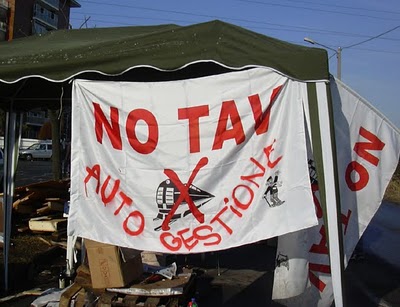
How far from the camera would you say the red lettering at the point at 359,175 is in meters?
4.21

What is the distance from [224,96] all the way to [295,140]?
698 mm

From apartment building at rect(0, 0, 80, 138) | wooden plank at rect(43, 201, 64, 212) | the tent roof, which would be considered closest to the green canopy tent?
the tent roof

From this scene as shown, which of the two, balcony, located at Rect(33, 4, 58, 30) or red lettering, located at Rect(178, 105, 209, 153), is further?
balcony, located at Rect(33, 4, 58, 30)

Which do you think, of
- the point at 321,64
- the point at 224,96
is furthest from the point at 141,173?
the point at 321,64

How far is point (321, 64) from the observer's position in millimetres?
3742

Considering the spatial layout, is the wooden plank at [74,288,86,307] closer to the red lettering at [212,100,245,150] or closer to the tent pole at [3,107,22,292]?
the tent pole at [3,107,22,292]

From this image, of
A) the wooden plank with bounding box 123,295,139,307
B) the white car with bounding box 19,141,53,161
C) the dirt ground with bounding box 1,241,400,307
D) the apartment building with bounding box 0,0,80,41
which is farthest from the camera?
the apartment building with bounding box 0,0,80,41

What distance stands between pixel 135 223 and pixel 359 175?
200 cm

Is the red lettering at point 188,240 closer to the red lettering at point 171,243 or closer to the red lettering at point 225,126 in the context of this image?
the red lettering at point 171,243

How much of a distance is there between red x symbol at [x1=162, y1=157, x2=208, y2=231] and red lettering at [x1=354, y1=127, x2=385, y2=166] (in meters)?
1.34

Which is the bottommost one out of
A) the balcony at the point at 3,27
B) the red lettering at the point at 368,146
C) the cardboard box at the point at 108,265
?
the cardboard box at the point at 108,265

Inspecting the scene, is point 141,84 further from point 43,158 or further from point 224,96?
point 43,158

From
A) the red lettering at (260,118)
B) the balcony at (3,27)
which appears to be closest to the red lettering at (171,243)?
the red lettering at (260,118)

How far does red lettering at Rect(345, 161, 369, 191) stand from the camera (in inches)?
166
